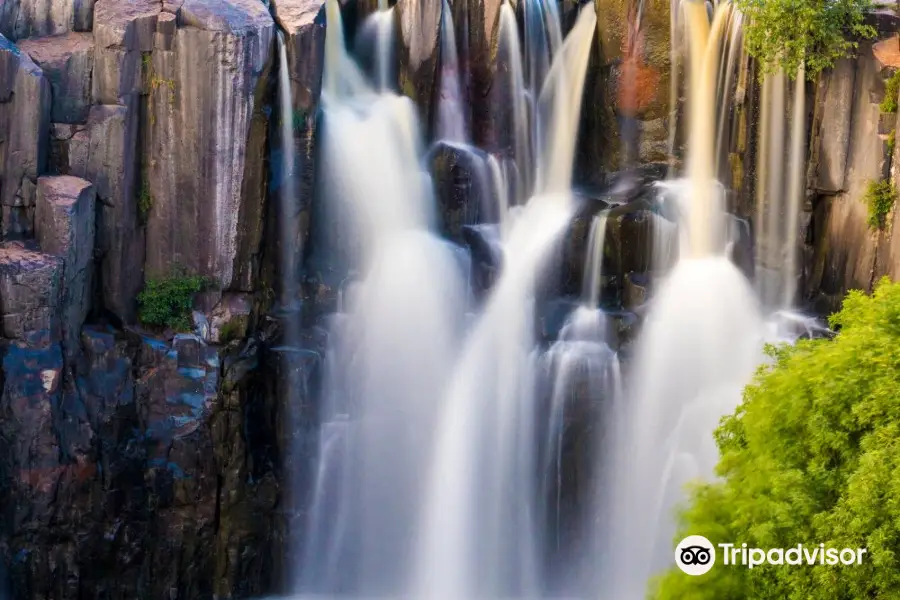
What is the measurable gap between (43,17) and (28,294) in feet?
19.5

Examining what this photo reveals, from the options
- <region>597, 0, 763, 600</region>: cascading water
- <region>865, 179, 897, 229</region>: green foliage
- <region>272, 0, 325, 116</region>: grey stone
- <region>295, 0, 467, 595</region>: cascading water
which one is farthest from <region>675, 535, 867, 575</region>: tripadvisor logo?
<region>272, 0, 325, 116</region>: grey stone

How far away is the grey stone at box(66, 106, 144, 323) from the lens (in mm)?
20891

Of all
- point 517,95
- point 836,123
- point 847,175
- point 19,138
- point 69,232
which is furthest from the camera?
point 517,95

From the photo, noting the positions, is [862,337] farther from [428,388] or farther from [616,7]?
[616,7]

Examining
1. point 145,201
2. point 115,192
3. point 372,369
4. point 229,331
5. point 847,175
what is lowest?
point 372,369

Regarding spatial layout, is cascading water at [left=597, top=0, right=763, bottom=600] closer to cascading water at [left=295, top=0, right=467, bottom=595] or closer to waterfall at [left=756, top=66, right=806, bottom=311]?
waterfall at [left=756, top=66, right=806, bottom=311]

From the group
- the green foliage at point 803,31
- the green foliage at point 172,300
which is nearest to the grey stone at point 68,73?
the green foliage at point 172,300

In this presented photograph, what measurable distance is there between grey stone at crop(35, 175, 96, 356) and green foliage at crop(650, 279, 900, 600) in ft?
40.8

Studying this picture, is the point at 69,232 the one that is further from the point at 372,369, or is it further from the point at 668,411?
the point at 668,411

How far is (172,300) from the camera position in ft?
69.2

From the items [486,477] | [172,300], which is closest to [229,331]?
[172,300]

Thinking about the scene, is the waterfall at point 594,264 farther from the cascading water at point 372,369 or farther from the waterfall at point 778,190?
the waterfall at point 778,190

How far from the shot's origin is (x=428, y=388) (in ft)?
72.7

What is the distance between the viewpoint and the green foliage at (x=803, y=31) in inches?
885
